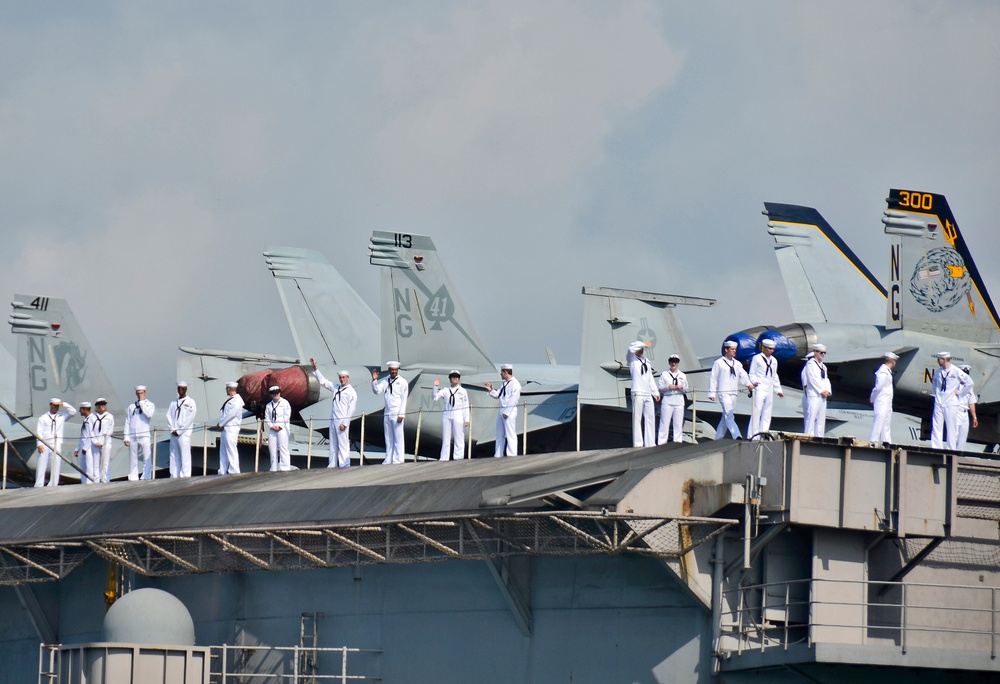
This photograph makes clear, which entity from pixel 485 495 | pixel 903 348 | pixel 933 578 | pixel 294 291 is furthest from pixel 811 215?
pixel 485 495

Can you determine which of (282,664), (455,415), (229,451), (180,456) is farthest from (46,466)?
(282,664)

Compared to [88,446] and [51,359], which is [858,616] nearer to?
[88,446]

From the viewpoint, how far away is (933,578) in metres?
23.1

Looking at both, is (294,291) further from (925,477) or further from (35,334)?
(925,477)

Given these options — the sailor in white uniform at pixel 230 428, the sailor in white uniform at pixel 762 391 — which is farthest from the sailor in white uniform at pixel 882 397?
the sailor in white uniform at pixel 230 428

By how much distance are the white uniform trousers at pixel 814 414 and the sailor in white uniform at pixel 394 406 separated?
8.17 meters

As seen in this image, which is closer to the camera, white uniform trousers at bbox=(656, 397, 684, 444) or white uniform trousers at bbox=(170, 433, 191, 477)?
white uniform trousers at bbox=(656, 397, 684, 444)

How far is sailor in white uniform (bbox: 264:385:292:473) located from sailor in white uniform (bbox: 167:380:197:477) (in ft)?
6.52

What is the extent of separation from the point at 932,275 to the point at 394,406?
13.8m

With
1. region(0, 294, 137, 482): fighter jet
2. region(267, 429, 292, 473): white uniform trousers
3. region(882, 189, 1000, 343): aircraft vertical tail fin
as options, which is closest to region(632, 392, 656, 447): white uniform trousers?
region(267, 429, 292, 473): white uniform trousers

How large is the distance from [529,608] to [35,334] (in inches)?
1197

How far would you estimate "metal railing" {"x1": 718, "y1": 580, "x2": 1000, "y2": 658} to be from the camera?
21594 millimetres

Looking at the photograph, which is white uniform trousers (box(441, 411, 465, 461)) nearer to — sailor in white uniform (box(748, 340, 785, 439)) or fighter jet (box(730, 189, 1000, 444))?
sailor in white uniform (box(748, 340, 785, 439))

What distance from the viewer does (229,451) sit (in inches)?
1264
